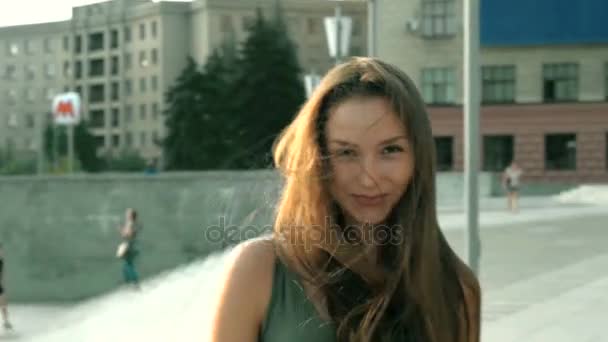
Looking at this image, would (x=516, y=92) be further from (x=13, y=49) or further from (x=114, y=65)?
(x=13, y=49)

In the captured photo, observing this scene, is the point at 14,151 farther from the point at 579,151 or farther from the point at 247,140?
the point at 579,151

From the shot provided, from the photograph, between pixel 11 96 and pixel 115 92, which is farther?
pixel 11 96

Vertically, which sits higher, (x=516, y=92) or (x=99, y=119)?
(x=516, y=92)

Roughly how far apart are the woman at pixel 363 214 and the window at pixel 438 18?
49195 millimetres

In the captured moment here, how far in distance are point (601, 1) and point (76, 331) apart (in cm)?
2152

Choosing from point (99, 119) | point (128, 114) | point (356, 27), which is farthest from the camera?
point (99, 119)

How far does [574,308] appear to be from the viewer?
38.7 ft

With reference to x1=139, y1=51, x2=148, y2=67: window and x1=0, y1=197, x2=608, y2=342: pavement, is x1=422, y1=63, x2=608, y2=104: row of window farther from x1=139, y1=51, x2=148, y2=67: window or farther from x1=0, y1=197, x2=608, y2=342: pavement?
x1=139, y1=51, x2=148, y2=67: window

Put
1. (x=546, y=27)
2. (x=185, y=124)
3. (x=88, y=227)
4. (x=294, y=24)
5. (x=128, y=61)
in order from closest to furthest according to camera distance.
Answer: (x=88, y=227) < (x=546, y=27) < (x=185, y=124) < (x=294, y=24) < (x=128, y=61)

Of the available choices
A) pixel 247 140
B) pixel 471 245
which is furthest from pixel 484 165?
pixel 471 245

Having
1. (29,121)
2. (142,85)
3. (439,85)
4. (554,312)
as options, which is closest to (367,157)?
(554,312)

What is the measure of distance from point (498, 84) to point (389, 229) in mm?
A: 47891

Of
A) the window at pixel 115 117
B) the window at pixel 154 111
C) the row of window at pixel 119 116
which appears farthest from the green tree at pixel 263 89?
the window at pixel 115 117

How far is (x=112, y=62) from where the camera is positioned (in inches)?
3536
